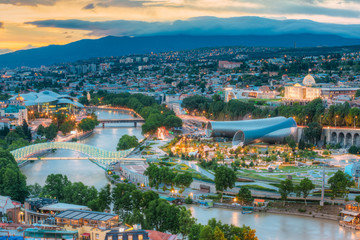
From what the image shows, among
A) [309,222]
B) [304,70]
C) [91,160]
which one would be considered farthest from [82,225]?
[304,70]

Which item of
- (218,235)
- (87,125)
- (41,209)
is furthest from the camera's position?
(87,125)

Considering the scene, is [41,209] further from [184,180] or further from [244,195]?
[244,195]

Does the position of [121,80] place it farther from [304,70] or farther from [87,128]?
[87,128]

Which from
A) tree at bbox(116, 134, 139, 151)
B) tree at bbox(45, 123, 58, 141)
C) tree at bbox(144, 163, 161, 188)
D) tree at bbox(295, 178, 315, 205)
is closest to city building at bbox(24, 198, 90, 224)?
tree at bbox(144, 163, 161, 188)

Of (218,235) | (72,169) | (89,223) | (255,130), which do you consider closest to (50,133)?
(72,169)

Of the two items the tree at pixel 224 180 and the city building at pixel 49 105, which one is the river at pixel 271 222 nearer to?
the tree at pixel 224 180

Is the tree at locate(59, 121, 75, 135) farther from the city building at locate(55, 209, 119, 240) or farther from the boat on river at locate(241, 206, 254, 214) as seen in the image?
the city building at locate(55, 209, 119, 240)

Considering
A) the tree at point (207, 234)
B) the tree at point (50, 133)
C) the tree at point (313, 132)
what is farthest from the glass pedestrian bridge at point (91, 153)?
the tree at point (207, 234)
